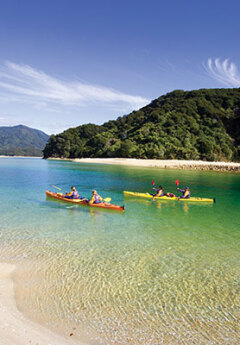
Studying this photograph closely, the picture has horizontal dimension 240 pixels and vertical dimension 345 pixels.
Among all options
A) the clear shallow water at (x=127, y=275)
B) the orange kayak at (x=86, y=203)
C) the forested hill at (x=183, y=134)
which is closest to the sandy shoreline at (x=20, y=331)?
the clear shallow water at (x=127, y=275)

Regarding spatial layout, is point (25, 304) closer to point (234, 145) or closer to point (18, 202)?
point (18, 202)

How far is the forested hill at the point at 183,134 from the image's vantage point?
3263 inches

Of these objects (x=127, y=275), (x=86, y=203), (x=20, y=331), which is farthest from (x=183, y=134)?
(x=20, y=331)

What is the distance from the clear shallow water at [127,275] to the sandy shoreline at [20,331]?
0.24m

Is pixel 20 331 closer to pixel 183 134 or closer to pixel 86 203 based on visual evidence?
pixel 86 203

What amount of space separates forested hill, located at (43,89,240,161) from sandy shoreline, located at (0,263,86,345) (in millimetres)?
75662

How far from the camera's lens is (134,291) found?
23.7 ft

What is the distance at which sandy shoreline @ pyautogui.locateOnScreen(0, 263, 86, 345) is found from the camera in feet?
16.0

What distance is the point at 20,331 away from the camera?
514cm

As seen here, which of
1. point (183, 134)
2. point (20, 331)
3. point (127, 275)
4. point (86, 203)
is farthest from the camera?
point (183, 134)

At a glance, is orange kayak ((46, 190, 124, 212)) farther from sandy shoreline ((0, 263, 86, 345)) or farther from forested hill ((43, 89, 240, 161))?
forested hill ((43, 89, 240, 161))

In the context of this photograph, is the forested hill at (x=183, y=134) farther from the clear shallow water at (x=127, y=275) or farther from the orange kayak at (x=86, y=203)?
the clear shallow water at (x=127, y=275)

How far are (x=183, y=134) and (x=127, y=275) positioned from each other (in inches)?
3419

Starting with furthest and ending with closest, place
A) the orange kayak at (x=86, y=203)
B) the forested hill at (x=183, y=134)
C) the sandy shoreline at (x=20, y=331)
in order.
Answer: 1. the forested hill at (x=183, y=134)
2. the orange kayak at (x=86, y=203)
3. the sandy shoreline at (x=20, y=331)
